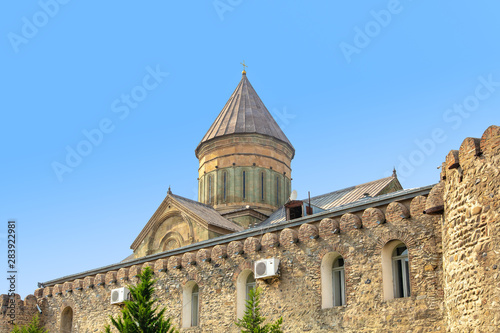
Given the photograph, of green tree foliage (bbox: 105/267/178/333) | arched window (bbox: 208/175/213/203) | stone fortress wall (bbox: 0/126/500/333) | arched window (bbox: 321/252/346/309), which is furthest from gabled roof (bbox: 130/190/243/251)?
arched window (bbox: 321/252/346/309)

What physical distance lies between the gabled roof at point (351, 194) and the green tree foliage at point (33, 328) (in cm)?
1034

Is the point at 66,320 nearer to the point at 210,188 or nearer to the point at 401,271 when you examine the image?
the point at 210,188

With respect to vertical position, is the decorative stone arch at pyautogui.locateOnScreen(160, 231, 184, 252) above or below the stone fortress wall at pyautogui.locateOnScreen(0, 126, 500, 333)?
above

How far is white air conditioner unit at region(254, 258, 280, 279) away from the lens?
17.9m

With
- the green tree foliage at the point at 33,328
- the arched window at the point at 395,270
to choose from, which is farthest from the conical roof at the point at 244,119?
the arched window at the point at 395,270

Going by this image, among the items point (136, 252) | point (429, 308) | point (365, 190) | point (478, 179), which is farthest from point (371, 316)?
point (136, 252)

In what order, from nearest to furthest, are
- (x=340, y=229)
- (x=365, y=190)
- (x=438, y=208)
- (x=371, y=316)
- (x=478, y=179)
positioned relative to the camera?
(x=478, y=179)
(x=438, y=208)
(x=371, y=316)
(x=340, y=229)
(x=365, y=190)

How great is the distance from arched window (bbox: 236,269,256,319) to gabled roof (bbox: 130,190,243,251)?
10379mm

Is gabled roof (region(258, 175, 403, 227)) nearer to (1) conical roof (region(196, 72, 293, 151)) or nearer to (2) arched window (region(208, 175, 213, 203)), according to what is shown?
(2) arched window (region(208, 175, 213, 203))

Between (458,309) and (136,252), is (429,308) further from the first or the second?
(136,252)

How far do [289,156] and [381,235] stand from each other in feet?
68.0

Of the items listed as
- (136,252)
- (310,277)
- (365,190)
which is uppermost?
(365,190)

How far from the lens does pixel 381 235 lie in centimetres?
1627

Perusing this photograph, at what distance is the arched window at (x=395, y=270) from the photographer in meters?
15.9
